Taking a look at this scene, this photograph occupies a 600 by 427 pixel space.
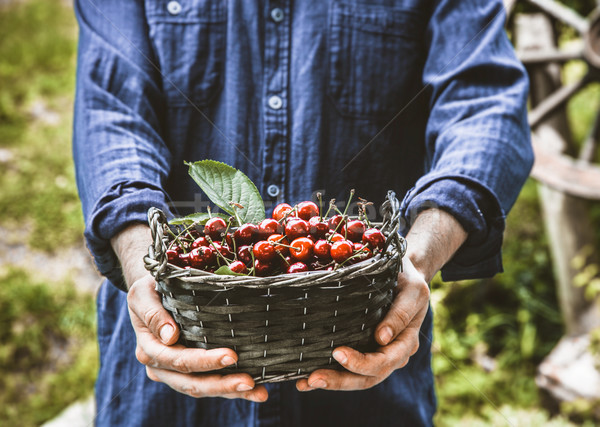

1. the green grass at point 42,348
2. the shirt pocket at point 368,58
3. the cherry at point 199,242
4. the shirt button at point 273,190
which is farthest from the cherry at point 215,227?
the green grass at point 42,348

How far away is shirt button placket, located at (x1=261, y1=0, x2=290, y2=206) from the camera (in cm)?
101

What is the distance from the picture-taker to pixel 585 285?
7.24 feet

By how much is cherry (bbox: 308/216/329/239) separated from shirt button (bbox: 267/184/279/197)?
31 cm

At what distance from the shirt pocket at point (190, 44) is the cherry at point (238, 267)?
1.57 ft

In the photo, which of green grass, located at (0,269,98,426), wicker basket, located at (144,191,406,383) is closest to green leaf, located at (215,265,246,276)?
wicker basket, located at (144,191,406,383)

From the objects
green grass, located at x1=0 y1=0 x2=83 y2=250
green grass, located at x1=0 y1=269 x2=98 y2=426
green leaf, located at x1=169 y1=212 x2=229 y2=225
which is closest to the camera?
green leaf, located at x1=169 y1=212 x2=229 y2=225

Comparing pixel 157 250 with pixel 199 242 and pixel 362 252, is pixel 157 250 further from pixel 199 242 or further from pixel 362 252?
pixel 362 252

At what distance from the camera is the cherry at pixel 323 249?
675mm

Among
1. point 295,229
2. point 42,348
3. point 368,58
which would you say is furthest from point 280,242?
point 42,348

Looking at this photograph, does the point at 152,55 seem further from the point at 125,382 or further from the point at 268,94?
the point at 125,382

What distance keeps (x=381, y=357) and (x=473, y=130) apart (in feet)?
1.53

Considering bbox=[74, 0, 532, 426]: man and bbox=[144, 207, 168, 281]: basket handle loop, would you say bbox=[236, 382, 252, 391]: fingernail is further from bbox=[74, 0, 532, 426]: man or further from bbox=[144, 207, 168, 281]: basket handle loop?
bbox=[74, 0, 532, 426]: man

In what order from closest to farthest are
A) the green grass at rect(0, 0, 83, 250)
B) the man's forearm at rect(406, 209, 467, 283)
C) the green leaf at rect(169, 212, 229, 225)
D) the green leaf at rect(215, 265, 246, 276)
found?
the green leaf at rect(215, 265, 246, 276) → the green leaf at rect(169, 212, 229, 225) → the man's forearm at rect(406, 209, 467, 283) → the green grass at rect(0, 0, 83, 250)

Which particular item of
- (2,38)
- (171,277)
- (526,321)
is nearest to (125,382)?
(171,277)
